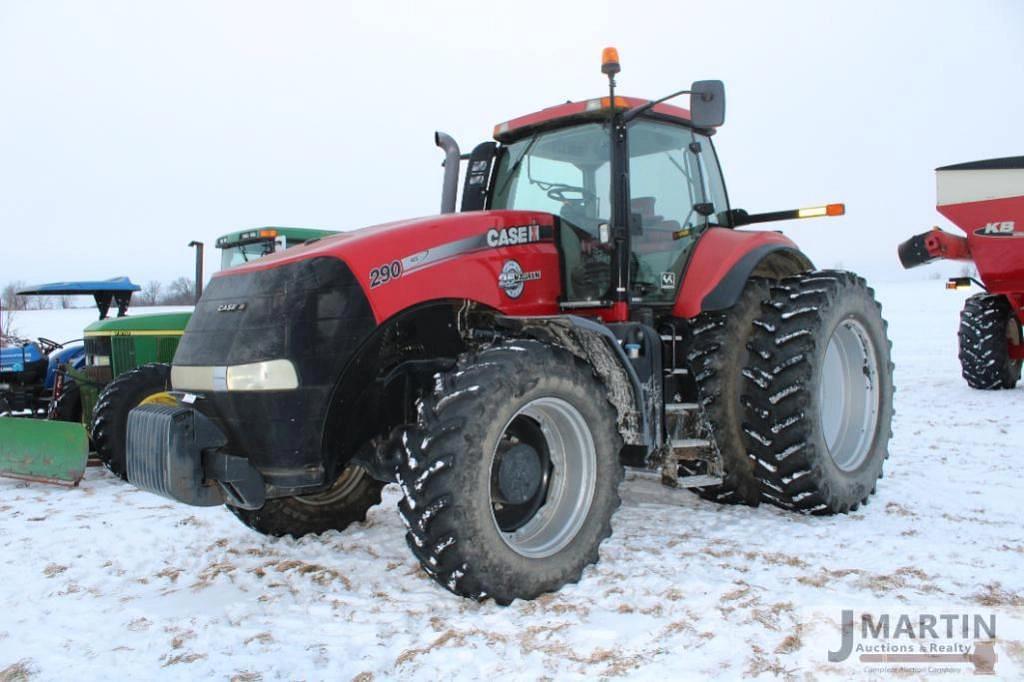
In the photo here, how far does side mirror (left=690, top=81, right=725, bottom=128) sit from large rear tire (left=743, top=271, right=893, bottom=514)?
1277mm

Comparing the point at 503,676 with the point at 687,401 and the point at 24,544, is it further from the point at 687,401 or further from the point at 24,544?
the point at 24,544

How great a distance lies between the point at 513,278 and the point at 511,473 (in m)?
1.06

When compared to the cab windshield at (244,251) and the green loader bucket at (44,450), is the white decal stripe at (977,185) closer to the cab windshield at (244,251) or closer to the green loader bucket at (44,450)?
the cab windshield at (244,251)

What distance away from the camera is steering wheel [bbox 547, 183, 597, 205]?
4629 mm

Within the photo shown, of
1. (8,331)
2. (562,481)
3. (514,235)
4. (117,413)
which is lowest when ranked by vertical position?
(562,481)

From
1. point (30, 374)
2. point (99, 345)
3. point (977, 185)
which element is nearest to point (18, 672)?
point (99, 345)

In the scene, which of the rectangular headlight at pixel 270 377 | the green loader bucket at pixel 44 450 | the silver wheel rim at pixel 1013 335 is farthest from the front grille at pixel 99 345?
the silver wheel rim at pixel 1013 335

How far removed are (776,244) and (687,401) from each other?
121cm

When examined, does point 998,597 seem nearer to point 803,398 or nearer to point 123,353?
point 803,398

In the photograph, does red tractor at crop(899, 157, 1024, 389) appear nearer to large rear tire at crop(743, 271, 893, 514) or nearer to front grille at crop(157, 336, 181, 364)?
large rear tire at crop(743, 271, 893, 514)

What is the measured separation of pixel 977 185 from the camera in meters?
9.52

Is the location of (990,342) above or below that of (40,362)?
below

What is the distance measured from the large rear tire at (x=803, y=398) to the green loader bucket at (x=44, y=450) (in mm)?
4930

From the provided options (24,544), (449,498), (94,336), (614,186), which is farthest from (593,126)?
(94,336)
